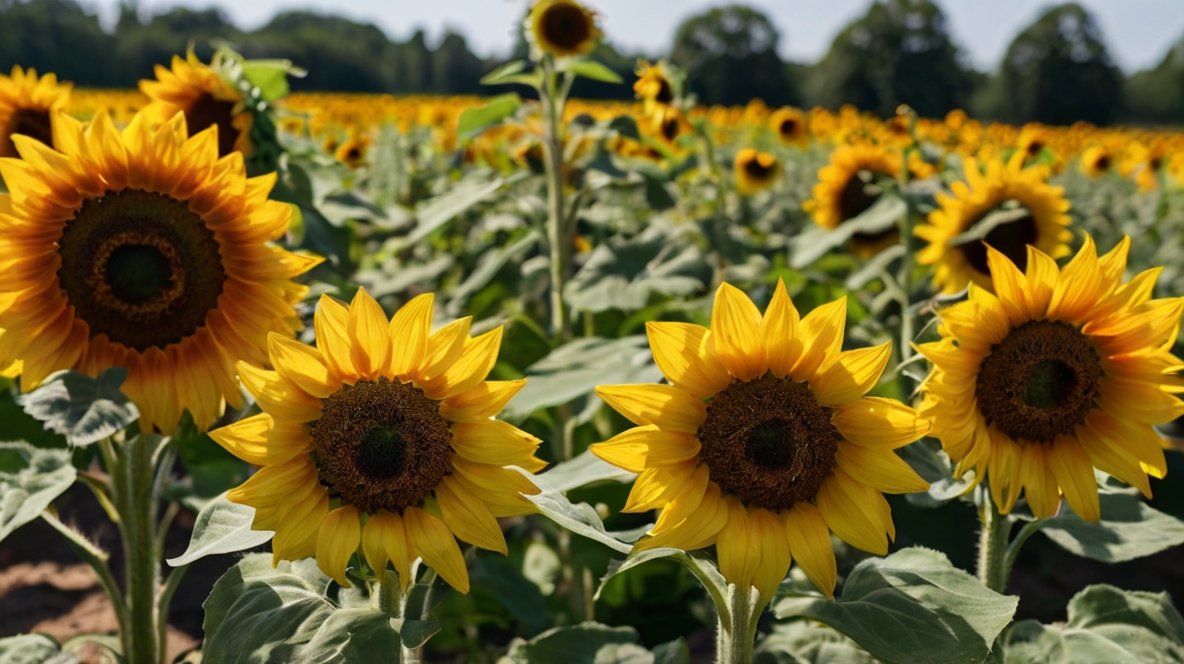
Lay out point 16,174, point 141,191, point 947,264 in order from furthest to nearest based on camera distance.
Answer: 1. point 947,264
2. point 141,191
3. point 16,174

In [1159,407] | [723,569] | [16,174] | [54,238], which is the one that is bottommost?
[723,569]

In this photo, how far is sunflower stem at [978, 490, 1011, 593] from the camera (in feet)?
5.79

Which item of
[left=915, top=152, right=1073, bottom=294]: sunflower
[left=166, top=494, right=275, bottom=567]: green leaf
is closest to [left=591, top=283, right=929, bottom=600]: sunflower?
[left=166, top=494, right=275, bottom=567]: green leaf

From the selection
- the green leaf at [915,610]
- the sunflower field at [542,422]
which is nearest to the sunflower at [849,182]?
the sunflower field at [542,422]

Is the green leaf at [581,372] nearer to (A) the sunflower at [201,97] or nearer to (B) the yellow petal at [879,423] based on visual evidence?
(B) the yellow petal at [879,423]

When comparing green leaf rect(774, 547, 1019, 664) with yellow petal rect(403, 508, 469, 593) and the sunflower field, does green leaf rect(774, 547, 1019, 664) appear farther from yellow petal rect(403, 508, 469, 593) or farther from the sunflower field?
Answer: yellow petal rect(403, 508, 469, 593)

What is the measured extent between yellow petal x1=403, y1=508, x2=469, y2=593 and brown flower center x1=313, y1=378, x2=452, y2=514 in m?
0.03

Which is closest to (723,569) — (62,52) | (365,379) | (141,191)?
(365,379)

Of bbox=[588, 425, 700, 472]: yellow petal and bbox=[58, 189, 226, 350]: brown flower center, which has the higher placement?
bbox=[58, 189, 226, 350]: brown flower center

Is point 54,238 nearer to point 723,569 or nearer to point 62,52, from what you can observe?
point 723,569

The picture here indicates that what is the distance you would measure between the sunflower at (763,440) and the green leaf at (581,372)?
1.99ft

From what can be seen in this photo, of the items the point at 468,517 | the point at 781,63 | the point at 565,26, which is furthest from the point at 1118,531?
the point at 781,63

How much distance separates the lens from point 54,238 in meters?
1.77

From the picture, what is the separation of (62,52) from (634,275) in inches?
1607
